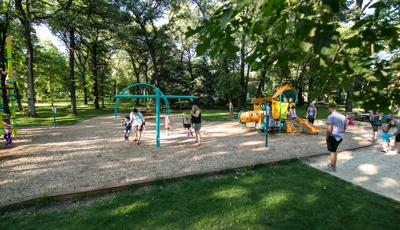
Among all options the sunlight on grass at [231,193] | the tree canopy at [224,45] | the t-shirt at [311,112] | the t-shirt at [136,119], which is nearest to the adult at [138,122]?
the t-shirt at [136,119]

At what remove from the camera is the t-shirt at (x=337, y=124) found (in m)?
5.98

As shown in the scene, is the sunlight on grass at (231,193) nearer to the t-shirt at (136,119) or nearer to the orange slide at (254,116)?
the t-shirt at (136,119)

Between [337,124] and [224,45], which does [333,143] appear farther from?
[224,45]

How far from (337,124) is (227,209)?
13.0 feet

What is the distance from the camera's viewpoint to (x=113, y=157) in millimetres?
7707

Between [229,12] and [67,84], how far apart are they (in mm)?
28172

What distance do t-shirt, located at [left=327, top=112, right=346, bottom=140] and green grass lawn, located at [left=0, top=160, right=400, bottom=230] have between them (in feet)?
4.45

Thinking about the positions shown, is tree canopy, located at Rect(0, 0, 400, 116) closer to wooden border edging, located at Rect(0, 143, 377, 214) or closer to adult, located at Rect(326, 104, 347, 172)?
adult, located at Rect(326, 104, 347, 172)

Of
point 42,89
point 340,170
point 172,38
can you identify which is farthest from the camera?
point 172,38

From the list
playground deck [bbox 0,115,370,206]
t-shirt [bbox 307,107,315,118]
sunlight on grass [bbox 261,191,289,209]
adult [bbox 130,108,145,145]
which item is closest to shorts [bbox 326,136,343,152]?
playground deck [bbox 0,115,370,206]

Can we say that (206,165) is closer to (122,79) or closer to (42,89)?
(42,89)

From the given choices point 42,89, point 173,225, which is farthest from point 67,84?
point 173,225

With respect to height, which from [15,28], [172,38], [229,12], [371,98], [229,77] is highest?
[172,38]

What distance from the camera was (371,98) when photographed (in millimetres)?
1909
